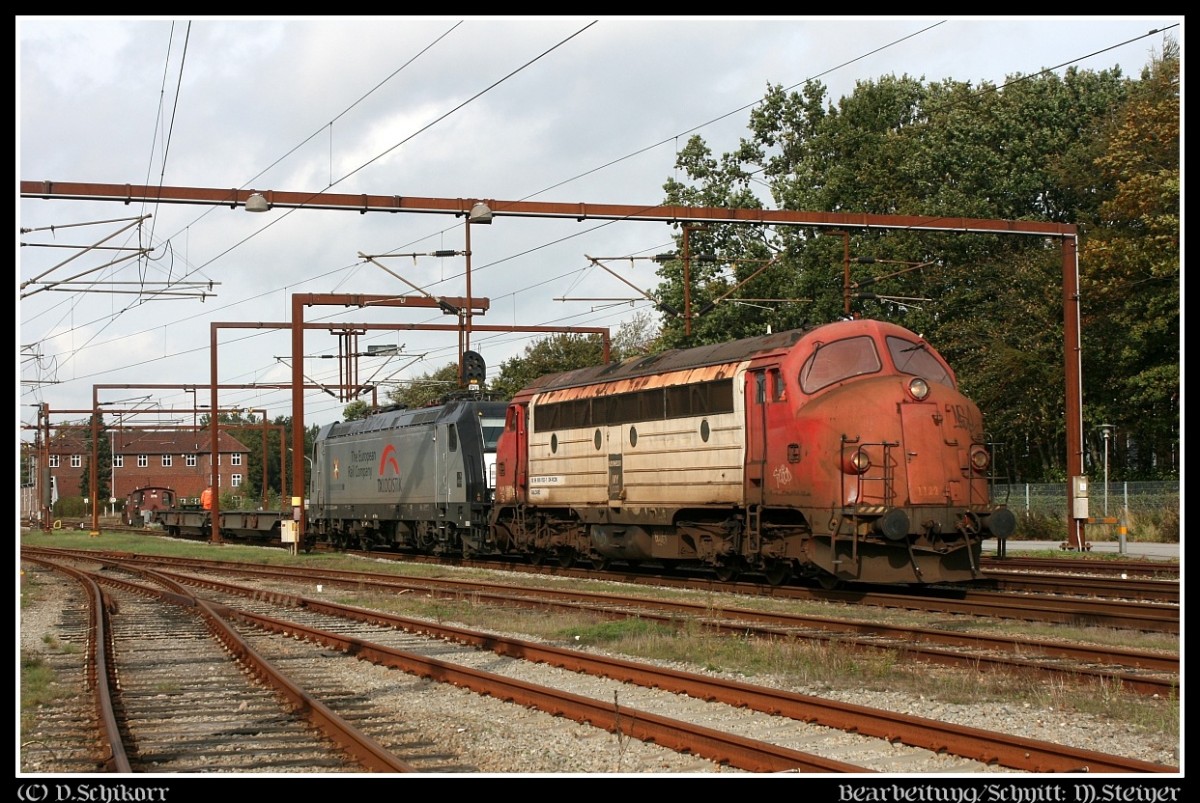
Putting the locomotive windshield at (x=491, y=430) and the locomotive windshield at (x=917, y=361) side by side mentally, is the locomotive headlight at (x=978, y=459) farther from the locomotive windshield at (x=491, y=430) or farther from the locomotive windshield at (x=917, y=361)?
the locomotive windshield at (x=491, y=430)

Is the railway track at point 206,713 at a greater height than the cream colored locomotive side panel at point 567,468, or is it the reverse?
the cream colored locomotive side panel at point 567,468

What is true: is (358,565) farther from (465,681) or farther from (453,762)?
(453,762)

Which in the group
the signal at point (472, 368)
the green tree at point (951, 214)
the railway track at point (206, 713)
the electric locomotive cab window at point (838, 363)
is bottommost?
the railway track at point (206, 713)

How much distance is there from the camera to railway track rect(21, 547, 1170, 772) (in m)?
7.88

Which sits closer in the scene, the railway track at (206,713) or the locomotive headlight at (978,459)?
the railway track at (206,713)

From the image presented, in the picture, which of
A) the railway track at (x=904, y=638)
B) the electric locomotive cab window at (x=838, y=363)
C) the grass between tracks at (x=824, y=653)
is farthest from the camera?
the electric locomotive cab window at (x=838, y=363)

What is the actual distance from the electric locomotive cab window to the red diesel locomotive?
0.02m

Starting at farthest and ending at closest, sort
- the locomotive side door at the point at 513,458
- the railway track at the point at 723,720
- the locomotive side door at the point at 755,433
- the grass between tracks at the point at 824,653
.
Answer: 1. the locomotive side door at the point at 513,458
2. the locomotive side door at the point at 755,433
3. the grass between tracks at the point at 824,653
4. the railway track at the point at 723,720

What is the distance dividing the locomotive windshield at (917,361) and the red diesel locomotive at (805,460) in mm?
25

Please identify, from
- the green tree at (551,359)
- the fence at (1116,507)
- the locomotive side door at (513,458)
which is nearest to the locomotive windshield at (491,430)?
the locomotive side door at (513,458)

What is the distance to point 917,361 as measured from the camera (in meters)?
19.3

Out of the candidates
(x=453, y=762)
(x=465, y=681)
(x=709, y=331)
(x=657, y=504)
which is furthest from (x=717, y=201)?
(x=453, y=762)

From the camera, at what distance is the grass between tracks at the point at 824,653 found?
10.4m
